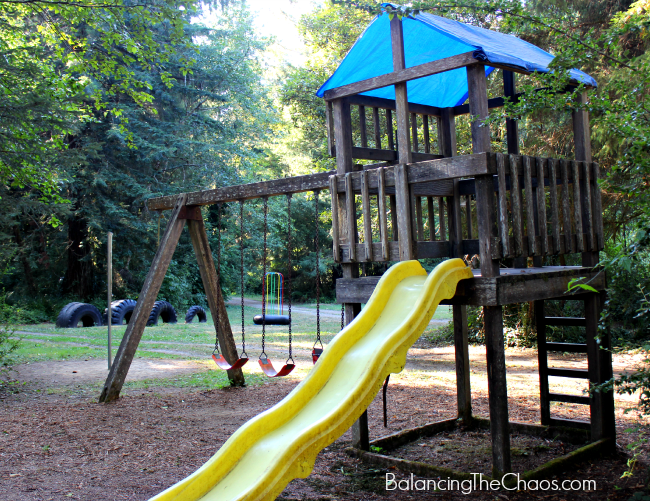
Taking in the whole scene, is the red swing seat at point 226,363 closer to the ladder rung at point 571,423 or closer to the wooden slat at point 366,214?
the wooden slat at point 366,214

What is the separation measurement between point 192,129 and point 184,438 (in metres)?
20.5

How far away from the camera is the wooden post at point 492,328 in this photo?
3951mm

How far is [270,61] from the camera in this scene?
35.9m

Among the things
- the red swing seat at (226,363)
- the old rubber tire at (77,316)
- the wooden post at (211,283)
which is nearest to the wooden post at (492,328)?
the red swing seat at (226,363)

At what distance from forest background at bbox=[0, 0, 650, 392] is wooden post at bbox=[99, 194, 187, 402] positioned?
37.3 inches

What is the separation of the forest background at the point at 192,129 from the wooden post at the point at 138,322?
947 millimetres

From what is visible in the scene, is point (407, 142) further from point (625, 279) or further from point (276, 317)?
point (276, 317)

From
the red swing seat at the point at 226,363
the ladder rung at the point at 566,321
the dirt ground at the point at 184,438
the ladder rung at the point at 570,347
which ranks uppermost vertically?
the ladder rung at the point at 566,321

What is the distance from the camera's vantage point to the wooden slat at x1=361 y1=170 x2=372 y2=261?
444 cm

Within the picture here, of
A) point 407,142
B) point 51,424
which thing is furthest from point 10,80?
point 407,142

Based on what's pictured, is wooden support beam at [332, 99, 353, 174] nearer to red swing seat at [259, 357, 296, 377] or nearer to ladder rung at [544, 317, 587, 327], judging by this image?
ladder rung at [544, 317, 587, 327]

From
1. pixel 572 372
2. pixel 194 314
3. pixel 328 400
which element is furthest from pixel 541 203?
pixel 194 314

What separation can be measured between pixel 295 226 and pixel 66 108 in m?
26.1

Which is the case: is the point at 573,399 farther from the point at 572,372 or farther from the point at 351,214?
the point at 351,214
